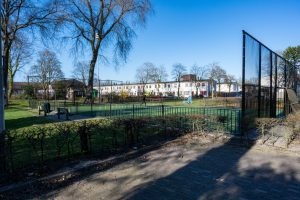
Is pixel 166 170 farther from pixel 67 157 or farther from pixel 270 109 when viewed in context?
pixel 270 109

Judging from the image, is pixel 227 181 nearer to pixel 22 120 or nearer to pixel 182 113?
pixel 182 113

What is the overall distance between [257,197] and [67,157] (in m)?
4.06

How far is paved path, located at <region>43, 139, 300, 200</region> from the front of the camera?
407 centimetres

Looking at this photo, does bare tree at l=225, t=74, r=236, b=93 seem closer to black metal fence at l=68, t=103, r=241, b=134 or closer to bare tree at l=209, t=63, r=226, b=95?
bare tree at l=209, t=63, r=226, b=95

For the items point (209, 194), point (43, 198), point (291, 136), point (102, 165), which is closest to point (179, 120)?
point (291, 136)

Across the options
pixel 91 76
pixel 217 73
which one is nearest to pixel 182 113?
pixel 91 76

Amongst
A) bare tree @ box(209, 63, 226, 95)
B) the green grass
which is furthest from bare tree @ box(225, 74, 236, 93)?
the green grass

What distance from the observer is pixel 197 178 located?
4.77 meters

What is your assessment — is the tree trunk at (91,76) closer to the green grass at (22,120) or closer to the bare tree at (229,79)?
the green grass at (22,120)

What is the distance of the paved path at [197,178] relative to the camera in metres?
A: 4.07

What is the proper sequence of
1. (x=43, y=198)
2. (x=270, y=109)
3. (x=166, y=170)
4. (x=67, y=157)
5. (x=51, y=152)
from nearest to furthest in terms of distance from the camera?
(x=43, y=198)
(x=166, y=170)
(x=67, y=157)
(x=51, y=152)
(x=270, y=109)

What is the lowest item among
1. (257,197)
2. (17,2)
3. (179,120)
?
(257,197)

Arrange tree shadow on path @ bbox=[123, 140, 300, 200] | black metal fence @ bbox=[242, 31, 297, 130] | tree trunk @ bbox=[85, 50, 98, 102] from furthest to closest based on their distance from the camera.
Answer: tree trunk @ bbox=[85, 50, 98, 102] < black metal fence @ bbox=[242, 31, 297, 130] < tree shadow on path @ bbox=[123, 140, 300, 200]

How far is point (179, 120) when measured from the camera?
909cm
